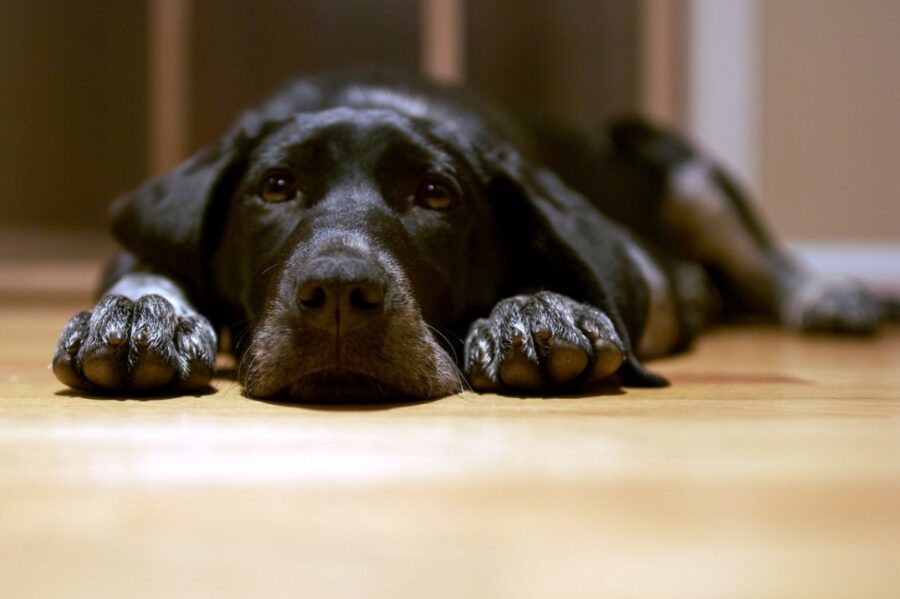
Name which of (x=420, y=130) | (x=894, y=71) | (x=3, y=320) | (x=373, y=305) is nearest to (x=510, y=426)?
(x=373, y=305)

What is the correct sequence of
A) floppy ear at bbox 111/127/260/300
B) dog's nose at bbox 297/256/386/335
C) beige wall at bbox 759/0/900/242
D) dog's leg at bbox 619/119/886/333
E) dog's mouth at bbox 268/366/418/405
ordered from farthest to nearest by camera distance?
beige wall at bbox 759/0/900/242 < dog's leg at bbox 619/119/886/333 < floppy ear at bbox 111/127/260/300 < dog's mouth at bbox 268/366/418/405 < dog's nose at bbox 297/256/386/335

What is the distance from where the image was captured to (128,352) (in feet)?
5.92

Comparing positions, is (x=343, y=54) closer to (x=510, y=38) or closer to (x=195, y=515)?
(x=510, y=38)

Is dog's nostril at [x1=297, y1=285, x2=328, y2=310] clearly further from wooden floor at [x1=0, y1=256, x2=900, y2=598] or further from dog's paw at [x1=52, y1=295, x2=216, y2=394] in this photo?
dog's paw at [x1=52, y1=295, x2=216, y2=394]

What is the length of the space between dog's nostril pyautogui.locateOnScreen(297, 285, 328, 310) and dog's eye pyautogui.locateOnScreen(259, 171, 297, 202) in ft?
1.70

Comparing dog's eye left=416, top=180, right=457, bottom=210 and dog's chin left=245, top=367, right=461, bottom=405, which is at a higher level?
dog's eye left=416, top=180, right=457, bottom=210

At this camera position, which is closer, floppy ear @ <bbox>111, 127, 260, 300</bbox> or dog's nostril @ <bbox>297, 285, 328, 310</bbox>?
dog's nostril @ <bbox>297, 285, 328, 310</bbox>

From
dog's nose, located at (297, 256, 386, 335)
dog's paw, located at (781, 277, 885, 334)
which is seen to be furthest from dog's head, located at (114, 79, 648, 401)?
dog's paw, located at (781, 277, 885, 334)

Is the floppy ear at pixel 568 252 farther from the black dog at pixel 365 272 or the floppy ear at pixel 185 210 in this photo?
the floppy ear at pixel 185 210

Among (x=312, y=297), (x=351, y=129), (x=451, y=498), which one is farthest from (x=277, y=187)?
(x=451, y=498)

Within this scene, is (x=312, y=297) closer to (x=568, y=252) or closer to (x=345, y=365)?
(x=345, y=365)

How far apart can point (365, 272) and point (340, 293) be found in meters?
0.06

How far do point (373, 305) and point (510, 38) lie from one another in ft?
13.9

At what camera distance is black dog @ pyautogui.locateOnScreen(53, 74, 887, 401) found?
1791 millimetres
